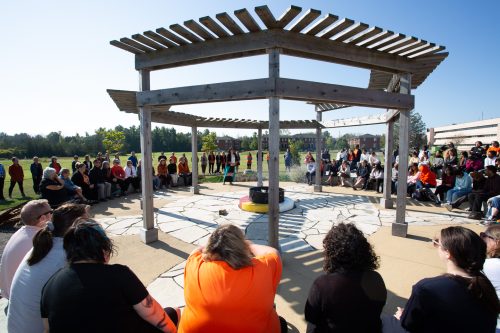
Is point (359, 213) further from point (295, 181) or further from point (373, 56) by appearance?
point (295, 181)

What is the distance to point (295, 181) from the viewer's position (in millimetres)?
13898

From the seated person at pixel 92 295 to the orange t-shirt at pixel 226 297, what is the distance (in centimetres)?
32

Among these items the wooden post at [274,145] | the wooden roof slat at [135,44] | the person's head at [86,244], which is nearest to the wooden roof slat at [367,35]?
the wooden post at [274,145]

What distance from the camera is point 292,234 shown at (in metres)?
5.57

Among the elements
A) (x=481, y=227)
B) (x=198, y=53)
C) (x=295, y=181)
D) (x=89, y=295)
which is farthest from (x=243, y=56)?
(x=295, y=181)

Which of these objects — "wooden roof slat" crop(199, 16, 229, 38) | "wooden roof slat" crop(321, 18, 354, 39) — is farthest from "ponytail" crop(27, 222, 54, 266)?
"wooden roof slat" crop(321, 18, 354, 39)

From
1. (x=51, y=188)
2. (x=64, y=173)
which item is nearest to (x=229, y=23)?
(x=51, y=188)

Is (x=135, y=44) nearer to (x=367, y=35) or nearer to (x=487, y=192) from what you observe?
→ (x=367, y=35)

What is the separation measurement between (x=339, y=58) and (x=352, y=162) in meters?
10.4

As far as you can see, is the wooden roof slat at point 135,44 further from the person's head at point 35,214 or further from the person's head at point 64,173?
the person's head at point 64,173

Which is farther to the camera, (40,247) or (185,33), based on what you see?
(185,33)

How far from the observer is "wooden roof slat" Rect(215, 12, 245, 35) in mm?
3533

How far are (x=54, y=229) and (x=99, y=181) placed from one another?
765 cm

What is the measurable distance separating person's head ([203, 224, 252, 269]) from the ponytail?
1.26 m
